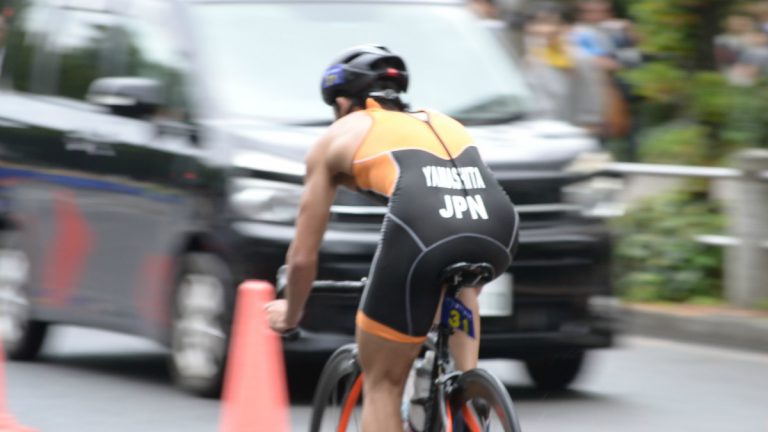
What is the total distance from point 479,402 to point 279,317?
2.08 feet

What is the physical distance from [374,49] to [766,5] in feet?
28.3

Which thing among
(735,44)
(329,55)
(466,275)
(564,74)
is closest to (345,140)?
(466,275)

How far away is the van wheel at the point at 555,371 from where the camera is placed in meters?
9.11

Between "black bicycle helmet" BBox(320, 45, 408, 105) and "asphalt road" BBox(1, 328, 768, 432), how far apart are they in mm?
2706

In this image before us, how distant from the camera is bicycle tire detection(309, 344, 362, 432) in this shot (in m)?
5.67

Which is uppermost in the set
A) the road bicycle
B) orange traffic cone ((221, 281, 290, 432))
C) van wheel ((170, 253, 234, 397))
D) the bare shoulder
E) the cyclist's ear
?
the cyclist's ear

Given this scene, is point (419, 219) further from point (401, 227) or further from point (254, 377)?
point (254, 377)

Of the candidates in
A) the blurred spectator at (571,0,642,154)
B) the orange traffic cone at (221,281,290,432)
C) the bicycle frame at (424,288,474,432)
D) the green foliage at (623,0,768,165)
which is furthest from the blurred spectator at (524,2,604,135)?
the bicycle frame at (424,288,474,432)

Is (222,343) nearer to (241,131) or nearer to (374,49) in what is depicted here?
(241,131)

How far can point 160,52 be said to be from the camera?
9.09 m

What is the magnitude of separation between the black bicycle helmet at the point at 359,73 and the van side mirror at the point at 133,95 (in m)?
3.45

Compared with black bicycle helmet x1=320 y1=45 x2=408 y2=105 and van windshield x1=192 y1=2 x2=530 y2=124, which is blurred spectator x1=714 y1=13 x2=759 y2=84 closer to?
van windshield x1=192 y1=2 x2=530 y2=124

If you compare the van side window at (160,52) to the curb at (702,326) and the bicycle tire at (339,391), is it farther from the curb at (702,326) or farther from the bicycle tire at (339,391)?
the curb at (702,326)

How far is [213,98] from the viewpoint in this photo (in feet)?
28.3
